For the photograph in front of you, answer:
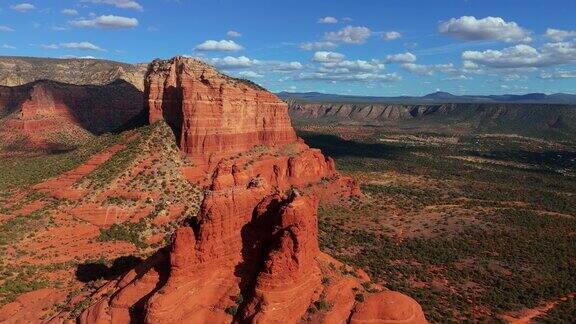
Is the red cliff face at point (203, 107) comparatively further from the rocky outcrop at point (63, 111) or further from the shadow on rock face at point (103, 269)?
the rocky outcrop at point (63, 111)

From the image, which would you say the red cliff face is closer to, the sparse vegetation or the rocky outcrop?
the sparse vegetation

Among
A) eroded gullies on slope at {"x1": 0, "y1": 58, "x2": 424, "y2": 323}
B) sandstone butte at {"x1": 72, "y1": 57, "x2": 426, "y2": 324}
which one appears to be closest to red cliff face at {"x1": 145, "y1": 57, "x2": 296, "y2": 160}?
eroded gullies on slope at {"x1": 0, "y1": 58, "x2": 424, "y2": 323}

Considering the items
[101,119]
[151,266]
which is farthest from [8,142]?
[151,266]

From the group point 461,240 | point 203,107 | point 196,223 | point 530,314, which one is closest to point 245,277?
point 196,223

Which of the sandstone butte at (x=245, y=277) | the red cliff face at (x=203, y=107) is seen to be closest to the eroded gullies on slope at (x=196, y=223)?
the sandstone butte at (x=245, y=277)

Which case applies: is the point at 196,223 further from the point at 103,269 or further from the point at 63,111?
the point at 63,111
